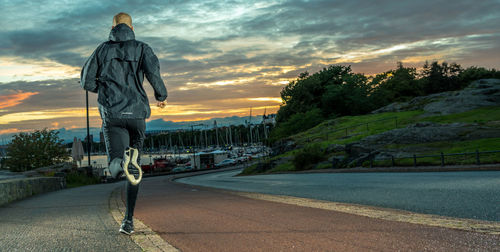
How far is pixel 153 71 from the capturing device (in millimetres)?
5113

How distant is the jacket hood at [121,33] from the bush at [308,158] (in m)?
31.6

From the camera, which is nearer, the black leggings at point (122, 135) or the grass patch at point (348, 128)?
the black leggings at point (122, 135)

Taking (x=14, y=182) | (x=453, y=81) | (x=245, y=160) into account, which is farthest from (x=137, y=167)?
(x=453, y=81)

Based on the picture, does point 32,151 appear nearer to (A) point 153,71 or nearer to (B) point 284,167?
(B) point 284,167

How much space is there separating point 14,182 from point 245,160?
76667 mm

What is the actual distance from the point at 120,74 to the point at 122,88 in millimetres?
161

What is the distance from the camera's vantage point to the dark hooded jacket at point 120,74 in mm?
4828

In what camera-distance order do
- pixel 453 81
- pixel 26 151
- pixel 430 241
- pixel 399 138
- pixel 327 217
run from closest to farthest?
pixel 430 241, pixel 327 217, pixel 399 138, pixel 26 151, pixel 453 81

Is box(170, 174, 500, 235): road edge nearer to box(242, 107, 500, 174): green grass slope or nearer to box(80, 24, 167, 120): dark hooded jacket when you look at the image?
box(80, 24, 167, 120): dark hooded jacket

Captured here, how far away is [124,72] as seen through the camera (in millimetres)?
4945

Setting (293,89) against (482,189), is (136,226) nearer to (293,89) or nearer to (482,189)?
(482,189)

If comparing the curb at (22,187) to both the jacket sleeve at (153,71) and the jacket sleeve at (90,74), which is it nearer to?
the jacket sleeve at (90,74)

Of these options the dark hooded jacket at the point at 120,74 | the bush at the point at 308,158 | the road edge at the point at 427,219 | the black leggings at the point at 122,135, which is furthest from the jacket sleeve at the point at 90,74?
the bush at the point at 308,158

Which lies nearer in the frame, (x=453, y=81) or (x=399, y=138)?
(x=399, y=138)
